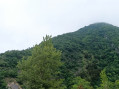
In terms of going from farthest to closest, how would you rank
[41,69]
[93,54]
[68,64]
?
[93,54], [68,64], [41,69]

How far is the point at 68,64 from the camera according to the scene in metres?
47.8

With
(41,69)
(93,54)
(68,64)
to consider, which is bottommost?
(68,64)

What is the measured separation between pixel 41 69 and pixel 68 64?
34187 millimetres

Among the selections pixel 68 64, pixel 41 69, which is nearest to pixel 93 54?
pixel 68 64

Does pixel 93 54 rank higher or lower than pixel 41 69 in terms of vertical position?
higher

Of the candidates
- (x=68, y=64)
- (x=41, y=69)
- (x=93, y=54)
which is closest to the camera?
(x=41, y=69)

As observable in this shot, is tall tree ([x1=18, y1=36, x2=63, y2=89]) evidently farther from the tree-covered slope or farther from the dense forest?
the tree-covered slope

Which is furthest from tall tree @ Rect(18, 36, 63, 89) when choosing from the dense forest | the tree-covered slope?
the tree-covered slope

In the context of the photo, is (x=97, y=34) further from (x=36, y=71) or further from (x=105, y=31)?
(x=36, y=71)

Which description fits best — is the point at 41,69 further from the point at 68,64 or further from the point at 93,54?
the point at 93,54

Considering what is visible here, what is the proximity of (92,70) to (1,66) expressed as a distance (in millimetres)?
19422

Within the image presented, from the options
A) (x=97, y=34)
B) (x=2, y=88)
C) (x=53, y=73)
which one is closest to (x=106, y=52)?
(x=97, y=34)

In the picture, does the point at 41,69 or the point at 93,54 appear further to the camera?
the point at 93,54

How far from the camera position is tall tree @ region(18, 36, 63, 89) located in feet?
44.5
